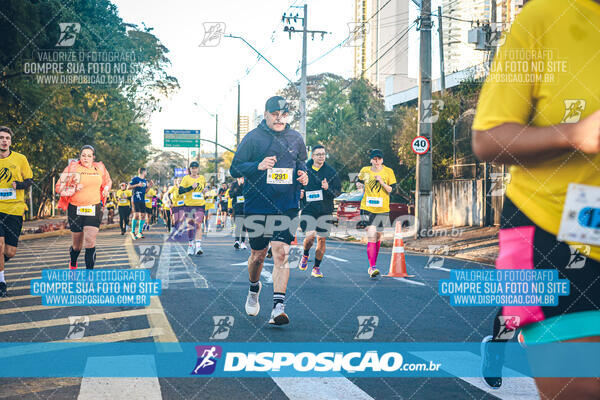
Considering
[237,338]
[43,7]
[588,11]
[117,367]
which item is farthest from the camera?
[43,7]

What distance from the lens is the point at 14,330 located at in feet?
20.2

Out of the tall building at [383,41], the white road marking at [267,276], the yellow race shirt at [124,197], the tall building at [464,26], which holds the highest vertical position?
the tall building at [383,41]

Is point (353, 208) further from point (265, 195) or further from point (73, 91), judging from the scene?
point (265, 195)

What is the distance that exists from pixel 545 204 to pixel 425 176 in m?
17.1

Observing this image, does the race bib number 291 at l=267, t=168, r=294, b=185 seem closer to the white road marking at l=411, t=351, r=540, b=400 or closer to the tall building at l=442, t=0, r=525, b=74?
the white road marking at l=411, t=351, r=540, b=400

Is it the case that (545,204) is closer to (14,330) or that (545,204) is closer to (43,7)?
(14,330)

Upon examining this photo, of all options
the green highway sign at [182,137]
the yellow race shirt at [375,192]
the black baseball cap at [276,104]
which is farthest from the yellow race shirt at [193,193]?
the green highway sign at [182,137]

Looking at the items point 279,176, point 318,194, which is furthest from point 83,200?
point 318,194

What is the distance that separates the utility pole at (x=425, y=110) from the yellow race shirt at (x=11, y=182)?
1214cm

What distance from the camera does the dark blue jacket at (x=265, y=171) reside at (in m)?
6.88

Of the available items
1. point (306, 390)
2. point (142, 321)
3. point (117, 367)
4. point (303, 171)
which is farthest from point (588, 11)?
point (142, 321)

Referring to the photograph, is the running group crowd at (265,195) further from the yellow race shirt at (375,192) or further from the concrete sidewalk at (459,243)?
the concrete sidewalk at (459,243)

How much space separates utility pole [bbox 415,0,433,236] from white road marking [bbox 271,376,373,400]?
47.3 feet

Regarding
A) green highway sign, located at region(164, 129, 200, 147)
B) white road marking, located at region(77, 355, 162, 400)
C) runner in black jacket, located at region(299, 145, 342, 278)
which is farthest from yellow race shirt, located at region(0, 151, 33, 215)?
green highway sign, located at region(164, 129, 200, 147)
